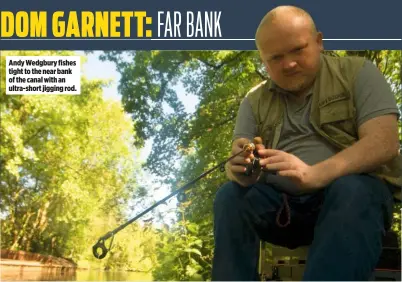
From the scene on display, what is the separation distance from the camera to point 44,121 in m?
13.8

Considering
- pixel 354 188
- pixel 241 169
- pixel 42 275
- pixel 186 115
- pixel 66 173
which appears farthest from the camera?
pixel 66 173

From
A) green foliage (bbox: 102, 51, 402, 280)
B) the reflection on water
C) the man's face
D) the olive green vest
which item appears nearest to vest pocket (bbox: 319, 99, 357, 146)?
the olive green vest

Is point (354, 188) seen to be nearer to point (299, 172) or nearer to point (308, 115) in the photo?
point (299, 172)

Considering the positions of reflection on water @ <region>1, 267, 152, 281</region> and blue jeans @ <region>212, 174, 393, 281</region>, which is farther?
reflection on water @ <region>1, 267, 152, 281</region>

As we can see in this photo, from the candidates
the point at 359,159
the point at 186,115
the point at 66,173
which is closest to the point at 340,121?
the point at 359,159

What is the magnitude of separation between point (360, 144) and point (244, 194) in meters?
0.29

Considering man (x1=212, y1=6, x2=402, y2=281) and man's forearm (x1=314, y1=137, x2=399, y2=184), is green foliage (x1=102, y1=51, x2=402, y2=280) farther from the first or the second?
man's forearm (x1=314, y1=137, x2=399, y2=184)

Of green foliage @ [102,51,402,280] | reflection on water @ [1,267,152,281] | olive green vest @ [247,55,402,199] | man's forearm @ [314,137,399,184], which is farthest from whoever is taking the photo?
reflection on water @ [1,267,152,281]

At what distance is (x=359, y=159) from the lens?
1147 millimetres

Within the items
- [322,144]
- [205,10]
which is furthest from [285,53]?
[205,10]

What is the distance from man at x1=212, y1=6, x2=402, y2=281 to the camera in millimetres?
1050

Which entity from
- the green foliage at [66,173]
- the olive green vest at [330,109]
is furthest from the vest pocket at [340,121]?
the green foliage at [66,173]

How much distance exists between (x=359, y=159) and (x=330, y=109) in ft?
0.62

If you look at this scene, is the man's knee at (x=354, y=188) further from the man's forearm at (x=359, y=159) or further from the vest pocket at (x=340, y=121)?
the vest pocket at (x=340, y=121)
